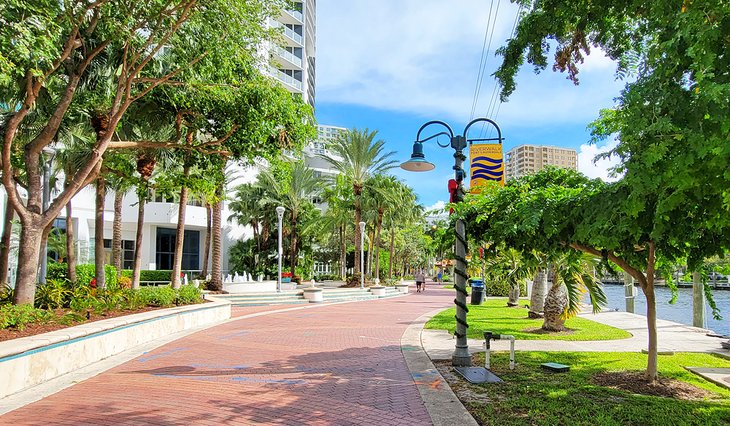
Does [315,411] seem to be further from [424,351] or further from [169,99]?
[169,99]

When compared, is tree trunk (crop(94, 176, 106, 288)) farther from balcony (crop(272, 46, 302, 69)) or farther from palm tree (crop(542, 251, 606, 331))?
balcony (crop(272, 46, 302, 69))

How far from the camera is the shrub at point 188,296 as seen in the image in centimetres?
1699

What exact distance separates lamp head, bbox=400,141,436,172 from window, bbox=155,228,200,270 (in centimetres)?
3647

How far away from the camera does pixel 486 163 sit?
13.5m

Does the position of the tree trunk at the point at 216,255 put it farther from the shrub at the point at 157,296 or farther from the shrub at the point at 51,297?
the shrub at the point at 51,297

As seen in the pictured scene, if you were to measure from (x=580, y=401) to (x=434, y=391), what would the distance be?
1923 millimetres

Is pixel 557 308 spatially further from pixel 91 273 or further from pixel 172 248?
pixel 172 248

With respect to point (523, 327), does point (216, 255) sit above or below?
above

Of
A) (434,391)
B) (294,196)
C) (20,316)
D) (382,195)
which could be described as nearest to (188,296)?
(20,316)

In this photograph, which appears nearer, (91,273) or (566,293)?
(566,293)

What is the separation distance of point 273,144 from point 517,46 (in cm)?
778

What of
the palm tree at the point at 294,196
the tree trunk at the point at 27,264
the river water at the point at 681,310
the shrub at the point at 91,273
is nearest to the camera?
the tree trunk at the point at 27,264

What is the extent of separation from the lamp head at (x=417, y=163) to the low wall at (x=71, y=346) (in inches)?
262

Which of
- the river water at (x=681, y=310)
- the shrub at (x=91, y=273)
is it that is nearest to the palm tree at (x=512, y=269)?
the river water at (x=681, y=310)
